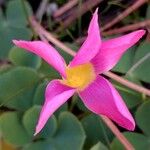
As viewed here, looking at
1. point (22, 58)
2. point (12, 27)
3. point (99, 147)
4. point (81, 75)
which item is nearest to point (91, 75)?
point (81, 75)

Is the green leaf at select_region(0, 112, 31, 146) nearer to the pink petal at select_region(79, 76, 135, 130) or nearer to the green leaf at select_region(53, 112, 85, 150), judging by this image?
the green leaf at select_region(53, 112, 85, 150)

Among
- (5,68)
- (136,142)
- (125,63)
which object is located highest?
(5,68)

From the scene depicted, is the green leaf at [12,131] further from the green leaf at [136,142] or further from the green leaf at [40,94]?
the green leaf at [136,142]

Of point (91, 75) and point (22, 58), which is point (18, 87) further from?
point (91, 75)

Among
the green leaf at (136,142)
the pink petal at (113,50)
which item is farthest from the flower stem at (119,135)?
the pink petal at (113,50)

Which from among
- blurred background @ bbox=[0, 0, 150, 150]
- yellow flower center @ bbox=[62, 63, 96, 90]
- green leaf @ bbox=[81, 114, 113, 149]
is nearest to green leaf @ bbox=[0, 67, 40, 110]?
blurred background @ bbox=[0, 0, 150, 150]

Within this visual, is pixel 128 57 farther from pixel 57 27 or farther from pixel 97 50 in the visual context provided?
pixel 97 50
